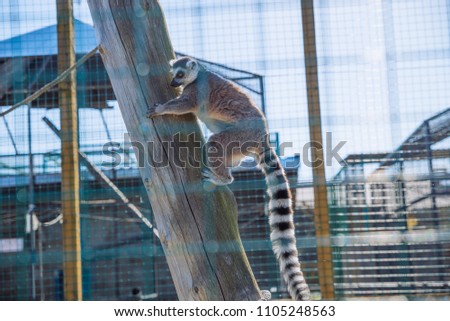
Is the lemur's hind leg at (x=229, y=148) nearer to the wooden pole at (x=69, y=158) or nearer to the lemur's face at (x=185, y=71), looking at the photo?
the lemur's face at (x=185, y=71)

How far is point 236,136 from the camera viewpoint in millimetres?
2754

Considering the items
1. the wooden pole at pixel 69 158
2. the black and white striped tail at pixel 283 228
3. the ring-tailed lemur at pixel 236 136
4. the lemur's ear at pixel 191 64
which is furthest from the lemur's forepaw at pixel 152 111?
the wooden pole at pixel 69 158

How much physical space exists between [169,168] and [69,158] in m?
2.00

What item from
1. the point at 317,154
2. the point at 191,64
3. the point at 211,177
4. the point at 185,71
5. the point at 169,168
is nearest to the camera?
the point at 169,168

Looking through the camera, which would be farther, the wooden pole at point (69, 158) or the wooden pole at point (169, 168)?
the wooden pole at point (69, 158)

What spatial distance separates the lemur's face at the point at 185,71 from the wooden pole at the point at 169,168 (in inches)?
18.2

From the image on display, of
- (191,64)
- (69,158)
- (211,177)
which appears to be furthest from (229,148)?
(69,158)

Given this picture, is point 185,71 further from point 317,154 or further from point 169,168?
point 317,154

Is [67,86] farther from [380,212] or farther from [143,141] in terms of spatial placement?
[380,212]

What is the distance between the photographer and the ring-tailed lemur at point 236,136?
222 cm

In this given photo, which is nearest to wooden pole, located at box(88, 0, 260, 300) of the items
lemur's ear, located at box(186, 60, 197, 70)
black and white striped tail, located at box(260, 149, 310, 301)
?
black and white striped tail, located at box(260, 149, 310, 301)

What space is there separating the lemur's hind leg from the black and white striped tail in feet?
0.40

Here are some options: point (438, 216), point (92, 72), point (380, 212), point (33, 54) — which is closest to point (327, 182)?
point (380, 212)
